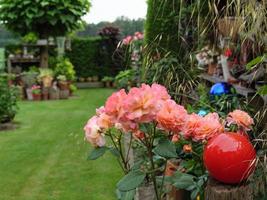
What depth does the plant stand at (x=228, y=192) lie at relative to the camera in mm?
1673

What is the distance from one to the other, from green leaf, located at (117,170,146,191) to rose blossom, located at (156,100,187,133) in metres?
0.19

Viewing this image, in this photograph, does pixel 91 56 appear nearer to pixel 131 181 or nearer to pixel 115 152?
pixel 115 152

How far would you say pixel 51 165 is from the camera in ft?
17.4

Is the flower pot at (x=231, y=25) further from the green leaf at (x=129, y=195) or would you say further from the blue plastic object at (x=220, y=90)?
the green leaf at (x=129, y=195)

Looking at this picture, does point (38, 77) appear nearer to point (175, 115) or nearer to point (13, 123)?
point (13, 123)

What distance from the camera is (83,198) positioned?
4.09 metres

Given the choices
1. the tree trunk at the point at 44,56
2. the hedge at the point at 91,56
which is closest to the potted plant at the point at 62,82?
the tree trunk at the point at 44,56

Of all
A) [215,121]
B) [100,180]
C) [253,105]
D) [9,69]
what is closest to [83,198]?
[100,180]

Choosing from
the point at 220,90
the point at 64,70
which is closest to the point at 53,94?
the point at 64,70

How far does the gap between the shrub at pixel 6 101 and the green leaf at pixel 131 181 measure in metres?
6.21

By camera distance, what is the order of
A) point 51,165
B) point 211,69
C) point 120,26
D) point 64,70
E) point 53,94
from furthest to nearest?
point 120,26 → point 64,70 → point 53,94 → point 211,69 → point 51,165

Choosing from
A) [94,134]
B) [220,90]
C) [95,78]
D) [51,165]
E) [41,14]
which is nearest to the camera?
[94,134]

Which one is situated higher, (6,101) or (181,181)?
(181,181)

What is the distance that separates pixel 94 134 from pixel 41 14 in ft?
36.0
